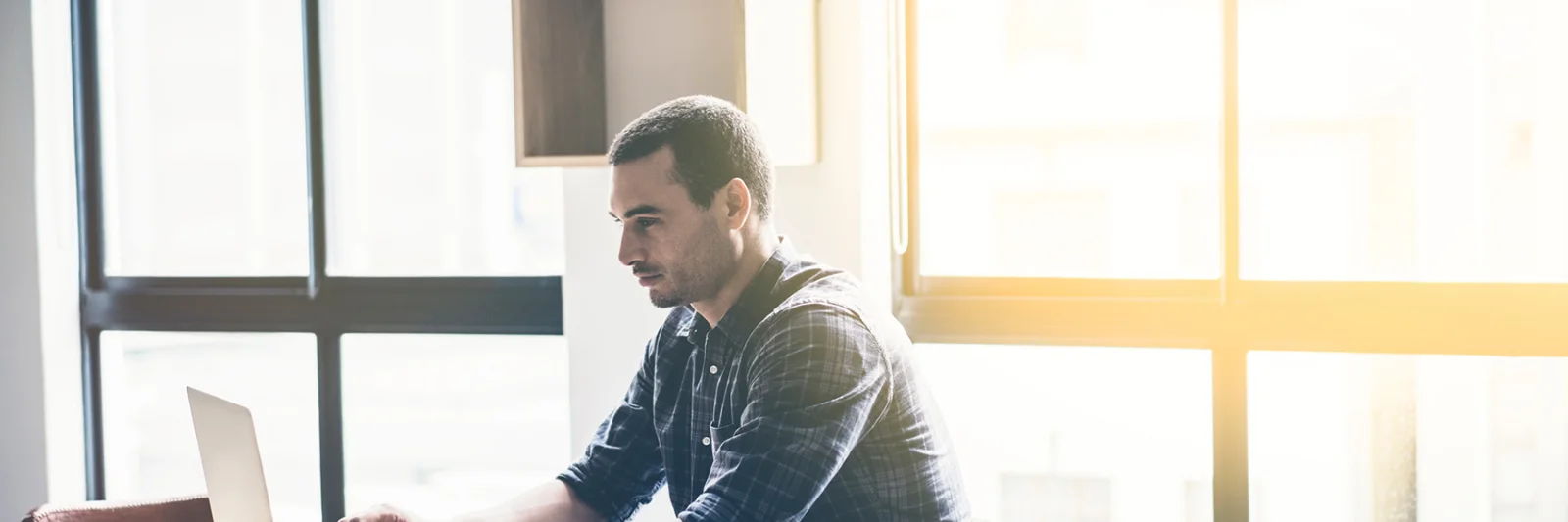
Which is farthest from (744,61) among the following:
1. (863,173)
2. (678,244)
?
(678,244)

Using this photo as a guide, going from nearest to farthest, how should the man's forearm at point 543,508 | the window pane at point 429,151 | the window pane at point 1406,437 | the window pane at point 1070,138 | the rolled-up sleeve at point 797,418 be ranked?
the rolled-up sleeve at point 797,418 → the man's forearm at point 543,508 → the window pane at point 1406,437 → the window pane at point 1070,138 → the window pane at point 429,151

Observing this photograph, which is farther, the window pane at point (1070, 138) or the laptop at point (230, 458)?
the window pane at point (1070, 138)

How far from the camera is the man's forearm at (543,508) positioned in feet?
5.49

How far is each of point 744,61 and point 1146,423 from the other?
106cm

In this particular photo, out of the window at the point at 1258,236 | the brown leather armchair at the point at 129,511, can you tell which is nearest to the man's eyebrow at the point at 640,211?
the window at the point at 1258,236

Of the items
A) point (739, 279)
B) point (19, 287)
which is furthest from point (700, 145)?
point (19, 287)

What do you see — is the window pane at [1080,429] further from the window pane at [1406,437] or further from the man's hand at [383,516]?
the man's hand at [383,516]

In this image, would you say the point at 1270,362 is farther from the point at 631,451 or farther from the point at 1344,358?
the point at 631,451

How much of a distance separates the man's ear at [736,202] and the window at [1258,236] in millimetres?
834

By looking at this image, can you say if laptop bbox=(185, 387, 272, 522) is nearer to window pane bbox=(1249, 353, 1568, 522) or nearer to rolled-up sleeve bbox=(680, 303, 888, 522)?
rolled-up sleeve bbox=(680, 303, 888, 522)

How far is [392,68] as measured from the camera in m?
2.79

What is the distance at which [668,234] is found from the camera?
1555 mm

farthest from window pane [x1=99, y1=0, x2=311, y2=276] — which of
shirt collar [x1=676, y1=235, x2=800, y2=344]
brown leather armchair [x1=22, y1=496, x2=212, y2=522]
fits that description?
shirt collar [x1=676, y1=235, x2=800, y2=344]

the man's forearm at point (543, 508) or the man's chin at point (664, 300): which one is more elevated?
the man's chin at point (664, 300)
